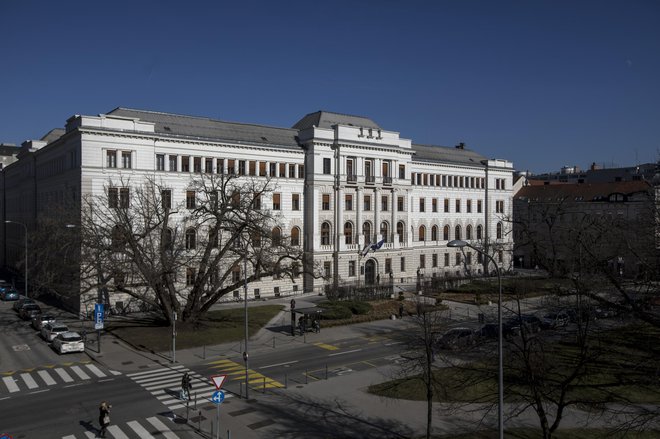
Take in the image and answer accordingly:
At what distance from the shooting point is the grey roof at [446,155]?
80.3 metres

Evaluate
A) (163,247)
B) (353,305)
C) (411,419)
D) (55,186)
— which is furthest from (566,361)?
(55,186)

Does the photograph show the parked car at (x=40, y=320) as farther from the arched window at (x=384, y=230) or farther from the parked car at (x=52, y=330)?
the arched window at (x=384, y=230)

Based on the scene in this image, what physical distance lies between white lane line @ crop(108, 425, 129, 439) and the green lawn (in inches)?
551

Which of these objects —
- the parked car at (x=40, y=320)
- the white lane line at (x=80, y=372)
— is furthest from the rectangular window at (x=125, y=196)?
the white lane line at (x=80, y=372)

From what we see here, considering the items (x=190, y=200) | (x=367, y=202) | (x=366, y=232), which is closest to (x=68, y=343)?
(x=190, y=200)

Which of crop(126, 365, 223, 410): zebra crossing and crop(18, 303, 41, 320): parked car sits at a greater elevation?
crop(18, 303, 41, 320): parked car

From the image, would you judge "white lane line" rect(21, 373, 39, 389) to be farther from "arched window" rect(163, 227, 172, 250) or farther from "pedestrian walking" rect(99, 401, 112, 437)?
"arched window" rect(163, 227, 172, 250)

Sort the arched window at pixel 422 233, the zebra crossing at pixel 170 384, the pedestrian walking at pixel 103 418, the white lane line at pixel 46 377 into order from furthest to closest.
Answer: the arched window at pixel 422 233, the white lane line at pixel 46 377, the zebra crossing at pixel 170 384, the pedestrian walking at pixel 103 418

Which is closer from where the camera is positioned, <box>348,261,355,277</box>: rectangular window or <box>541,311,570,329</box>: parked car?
<box>541,311,570,329</box>: parked car

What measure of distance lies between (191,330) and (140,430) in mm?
19702

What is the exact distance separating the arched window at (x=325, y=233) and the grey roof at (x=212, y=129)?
1015 centimetres

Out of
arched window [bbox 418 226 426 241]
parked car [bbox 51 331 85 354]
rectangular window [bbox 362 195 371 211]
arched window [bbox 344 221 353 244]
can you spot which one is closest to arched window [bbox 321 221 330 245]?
arched window [bbox 344 221 353 244]

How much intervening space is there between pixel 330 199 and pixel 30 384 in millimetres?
41601

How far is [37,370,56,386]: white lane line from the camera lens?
3053 centimetres
